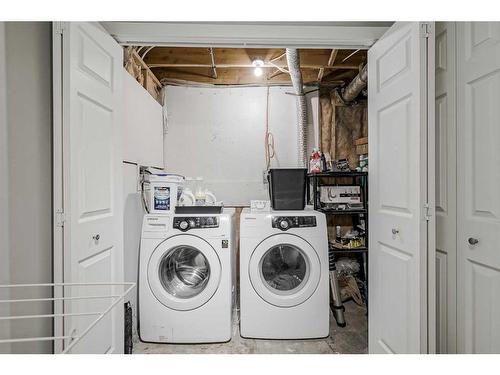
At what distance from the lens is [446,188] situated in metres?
1.40

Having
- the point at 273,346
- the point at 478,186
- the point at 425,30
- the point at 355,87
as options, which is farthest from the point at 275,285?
the point at 355,87

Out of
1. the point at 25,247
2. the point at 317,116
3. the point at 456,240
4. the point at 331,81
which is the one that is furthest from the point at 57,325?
the point at 331,81

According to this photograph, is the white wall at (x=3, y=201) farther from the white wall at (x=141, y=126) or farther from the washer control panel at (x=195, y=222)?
the washer control panel at (x=195, y=222)

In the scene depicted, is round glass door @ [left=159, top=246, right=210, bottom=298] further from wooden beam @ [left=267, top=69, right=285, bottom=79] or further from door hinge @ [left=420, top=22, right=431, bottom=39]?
wooden beam @ [left=267, top=69, right=285, bottom=79]

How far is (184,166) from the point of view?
3.09 metres

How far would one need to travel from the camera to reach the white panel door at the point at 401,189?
1.27m

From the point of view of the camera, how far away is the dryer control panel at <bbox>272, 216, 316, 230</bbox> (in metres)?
2.09

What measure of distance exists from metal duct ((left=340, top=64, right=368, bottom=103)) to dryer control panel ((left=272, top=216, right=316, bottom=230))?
1.42m

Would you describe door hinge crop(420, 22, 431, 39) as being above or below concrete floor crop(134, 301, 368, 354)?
above

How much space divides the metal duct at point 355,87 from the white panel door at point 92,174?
78.8 inches

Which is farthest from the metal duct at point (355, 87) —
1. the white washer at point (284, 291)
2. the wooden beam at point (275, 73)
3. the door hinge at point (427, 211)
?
the door hinge at point (427, 211)

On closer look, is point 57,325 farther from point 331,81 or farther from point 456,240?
point 331,81

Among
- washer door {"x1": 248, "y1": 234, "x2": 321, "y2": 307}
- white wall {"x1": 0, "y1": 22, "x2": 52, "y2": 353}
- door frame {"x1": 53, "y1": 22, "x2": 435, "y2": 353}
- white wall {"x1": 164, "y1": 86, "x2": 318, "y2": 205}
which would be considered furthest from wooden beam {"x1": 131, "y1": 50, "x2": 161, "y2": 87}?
washer door {"x1": 248, "y1": 234, "x2": 321, "y2": 307}

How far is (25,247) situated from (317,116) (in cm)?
276
